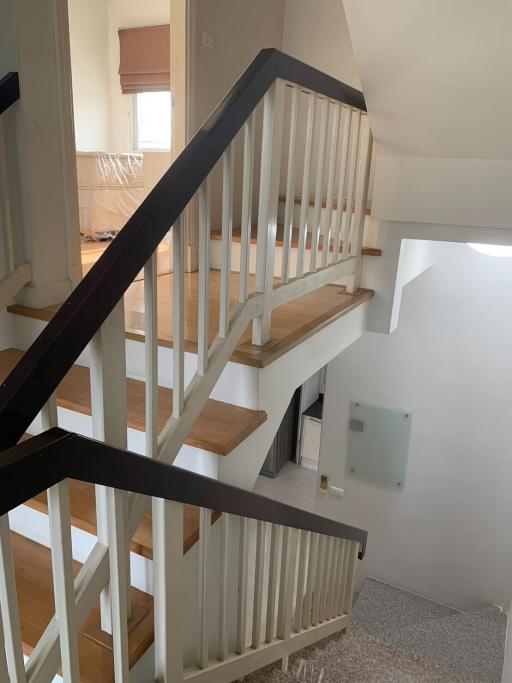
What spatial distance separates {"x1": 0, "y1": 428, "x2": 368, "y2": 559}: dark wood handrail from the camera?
29.2 inches

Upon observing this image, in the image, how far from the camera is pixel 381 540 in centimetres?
450

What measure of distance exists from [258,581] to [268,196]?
3.97ft

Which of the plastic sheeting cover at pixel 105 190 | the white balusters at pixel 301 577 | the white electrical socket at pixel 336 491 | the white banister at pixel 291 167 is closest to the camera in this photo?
the white banister at pixel 291 167

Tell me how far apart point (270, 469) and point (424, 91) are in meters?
5.49

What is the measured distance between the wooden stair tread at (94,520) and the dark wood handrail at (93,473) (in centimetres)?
14

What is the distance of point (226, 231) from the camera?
57.4 inches

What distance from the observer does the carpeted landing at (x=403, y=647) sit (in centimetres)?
239

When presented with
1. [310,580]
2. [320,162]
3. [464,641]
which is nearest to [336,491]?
[464,641]

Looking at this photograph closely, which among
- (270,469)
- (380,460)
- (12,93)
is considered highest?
(12,93)

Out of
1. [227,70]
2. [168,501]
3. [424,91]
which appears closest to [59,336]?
[168,501]

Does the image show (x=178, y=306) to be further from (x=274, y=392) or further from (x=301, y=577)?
(x=301, y=577)

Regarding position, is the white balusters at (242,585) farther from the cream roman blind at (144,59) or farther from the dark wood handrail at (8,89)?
the cream roman blind at (144,59)

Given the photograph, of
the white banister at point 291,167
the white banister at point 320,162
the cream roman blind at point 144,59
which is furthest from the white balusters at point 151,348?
the cream roman blind at point 144,59

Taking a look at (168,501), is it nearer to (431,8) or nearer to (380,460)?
(431,8)
